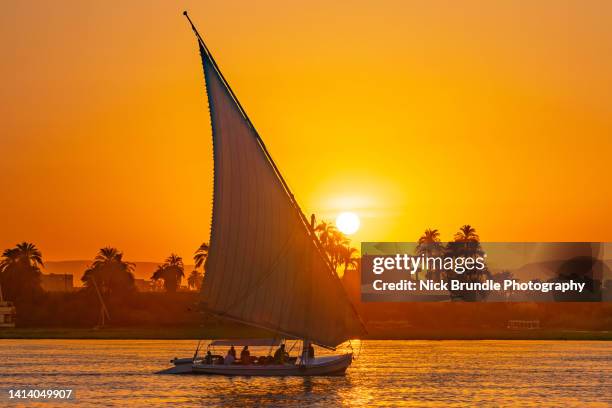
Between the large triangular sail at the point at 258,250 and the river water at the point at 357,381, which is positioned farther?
the river water at the point at 357,381

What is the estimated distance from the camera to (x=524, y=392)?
277 ft

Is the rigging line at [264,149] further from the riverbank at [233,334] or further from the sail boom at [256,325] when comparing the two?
the riverbank at [233,334]

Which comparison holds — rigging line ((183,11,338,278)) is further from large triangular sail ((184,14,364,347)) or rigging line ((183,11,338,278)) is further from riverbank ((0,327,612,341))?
riverbank ((0,327,612,341))

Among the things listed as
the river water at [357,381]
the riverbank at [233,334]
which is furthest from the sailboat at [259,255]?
the riverbank at [233,334]

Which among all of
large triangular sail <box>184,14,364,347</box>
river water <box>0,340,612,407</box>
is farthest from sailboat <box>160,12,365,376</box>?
Result: river water <box>0,340,612,407</box>

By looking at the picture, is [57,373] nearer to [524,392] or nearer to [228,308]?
[228,308]

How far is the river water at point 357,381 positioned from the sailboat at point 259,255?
447 centimetres

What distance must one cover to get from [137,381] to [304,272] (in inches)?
704

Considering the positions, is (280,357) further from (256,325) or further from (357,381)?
(357,381)

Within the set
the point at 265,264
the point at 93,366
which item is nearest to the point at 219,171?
the point at 265,264

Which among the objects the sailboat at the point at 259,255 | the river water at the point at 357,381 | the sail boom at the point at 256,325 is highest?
the sailboat at the point at 259,255

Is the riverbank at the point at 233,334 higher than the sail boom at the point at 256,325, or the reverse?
the riverbank at the point at 233,334

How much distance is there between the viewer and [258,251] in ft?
252

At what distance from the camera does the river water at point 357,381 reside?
7662 centimetres
